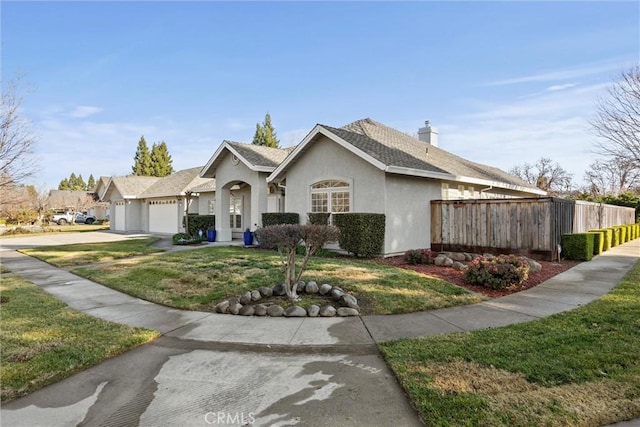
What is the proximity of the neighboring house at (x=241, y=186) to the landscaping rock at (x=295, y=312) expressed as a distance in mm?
11032

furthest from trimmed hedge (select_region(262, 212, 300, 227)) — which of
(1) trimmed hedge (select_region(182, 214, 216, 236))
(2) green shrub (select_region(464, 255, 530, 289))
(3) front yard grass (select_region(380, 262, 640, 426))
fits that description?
(3) front yard grass (select_region(380, 262, 640, 426))

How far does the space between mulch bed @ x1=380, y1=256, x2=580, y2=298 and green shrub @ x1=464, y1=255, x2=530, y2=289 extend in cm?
13

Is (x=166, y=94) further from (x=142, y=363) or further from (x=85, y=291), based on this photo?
(x=142, y=363)

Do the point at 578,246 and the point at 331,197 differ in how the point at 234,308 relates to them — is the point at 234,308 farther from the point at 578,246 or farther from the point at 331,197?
the point at 578,246

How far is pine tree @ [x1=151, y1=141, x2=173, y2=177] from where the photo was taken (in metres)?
59.9

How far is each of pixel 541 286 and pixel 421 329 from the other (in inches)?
189

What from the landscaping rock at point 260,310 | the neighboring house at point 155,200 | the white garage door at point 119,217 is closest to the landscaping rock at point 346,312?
the landscaping rock at point 260,310

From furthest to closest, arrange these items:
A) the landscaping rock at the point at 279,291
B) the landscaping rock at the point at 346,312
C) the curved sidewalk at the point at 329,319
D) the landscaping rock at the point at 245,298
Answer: the landscaping rock at the point at 279,291 < the landscaping rock at the point at 245,298 < the landscaping rock at the point at 346,312 < the curved sidewalk at the point at 329,319

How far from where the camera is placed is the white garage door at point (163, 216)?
27453mm

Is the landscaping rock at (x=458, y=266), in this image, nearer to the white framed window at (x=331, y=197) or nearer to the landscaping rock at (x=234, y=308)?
the white framed window at (x=331, y=197)

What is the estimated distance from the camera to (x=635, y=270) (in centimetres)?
1010

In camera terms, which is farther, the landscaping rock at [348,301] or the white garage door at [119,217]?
A: the white garage door at [119,217]

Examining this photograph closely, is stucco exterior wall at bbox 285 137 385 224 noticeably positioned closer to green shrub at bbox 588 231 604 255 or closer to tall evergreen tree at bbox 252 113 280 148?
green shrub at bbox 588 231 604 255

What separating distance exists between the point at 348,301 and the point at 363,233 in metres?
5.48
